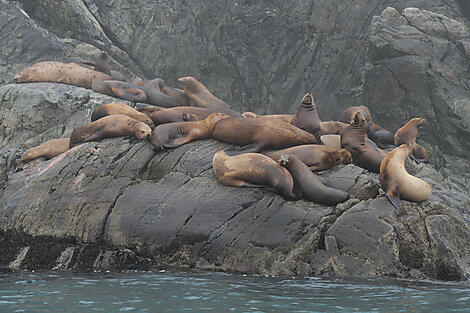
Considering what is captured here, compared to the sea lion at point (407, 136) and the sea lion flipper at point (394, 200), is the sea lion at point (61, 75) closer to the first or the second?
the sea lion at point (407, 136)

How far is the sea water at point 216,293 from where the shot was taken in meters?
5.23

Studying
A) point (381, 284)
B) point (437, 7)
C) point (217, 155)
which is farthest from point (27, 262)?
point (437, 7)

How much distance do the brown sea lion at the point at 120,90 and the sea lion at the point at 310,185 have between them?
5.72 meters

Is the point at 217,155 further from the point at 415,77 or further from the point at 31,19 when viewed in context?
the point at 31,19

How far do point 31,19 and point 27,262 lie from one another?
13830 mm

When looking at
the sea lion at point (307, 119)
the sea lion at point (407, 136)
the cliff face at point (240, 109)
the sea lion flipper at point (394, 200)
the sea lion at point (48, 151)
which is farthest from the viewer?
the sea lion at point (407, 136)

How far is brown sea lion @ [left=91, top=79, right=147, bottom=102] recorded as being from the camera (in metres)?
12.9

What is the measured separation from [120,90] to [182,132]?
4321mm

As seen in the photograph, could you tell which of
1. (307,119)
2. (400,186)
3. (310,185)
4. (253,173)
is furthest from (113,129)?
(400,186)

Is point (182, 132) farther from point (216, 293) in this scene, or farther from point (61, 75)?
point (61, 75)

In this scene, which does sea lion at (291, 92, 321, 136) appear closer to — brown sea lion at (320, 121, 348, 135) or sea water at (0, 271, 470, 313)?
brown sea lion at (320, 121, 348, 135)

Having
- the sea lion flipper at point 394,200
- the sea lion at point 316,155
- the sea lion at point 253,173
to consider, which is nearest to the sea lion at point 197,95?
the sea lion at point 316,155

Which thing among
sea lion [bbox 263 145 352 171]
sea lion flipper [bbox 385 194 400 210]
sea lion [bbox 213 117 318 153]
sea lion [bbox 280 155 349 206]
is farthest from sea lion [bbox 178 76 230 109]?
sea lion flipper [bbox 385 194 400 210]

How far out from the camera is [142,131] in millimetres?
9164
